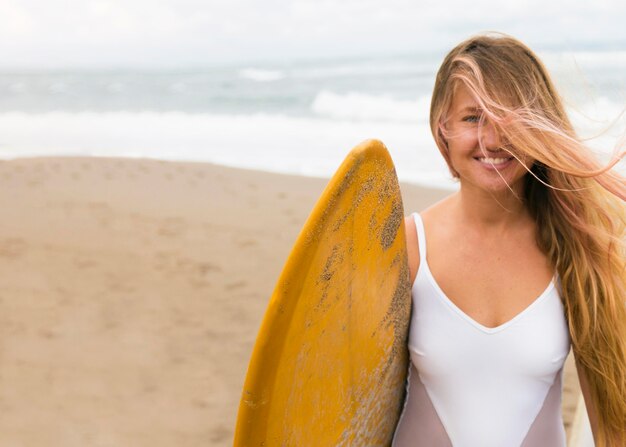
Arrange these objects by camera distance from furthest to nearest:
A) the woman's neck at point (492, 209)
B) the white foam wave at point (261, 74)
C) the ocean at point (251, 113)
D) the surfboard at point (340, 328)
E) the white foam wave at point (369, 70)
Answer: the white foam wave at point (261, 74) → the white foam wave at point (369, 70) → the ocean at point (251, 113) → the woman's neck at point (492, 209) → the surfboard at point (340, 328)

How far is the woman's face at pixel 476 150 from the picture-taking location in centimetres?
152

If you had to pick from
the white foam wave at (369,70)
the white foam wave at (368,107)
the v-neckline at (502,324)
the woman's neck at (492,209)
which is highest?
the woman's neck at (492,209)

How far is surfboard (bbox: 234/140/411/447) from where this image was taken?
1302 mm

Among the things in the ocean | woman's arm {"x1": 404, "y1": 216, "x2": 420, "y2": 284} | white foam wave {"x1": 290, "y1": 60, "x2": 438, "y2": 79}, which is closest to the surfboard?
woman's arm {"x1": 404, "y1": 216, "x2": 420, "y2": 284}

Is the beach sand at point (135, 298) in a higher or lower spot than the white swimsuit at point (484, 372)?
lower

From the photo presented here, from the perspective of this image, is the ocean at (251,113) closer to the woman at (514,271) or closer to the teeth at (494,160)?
the woman at (514,271)

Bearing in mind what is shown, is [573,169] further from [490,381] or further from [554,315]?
[490,381]

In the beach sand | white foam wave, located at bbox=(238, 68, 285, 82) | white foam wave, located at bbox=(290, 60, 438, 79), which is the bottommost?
white foam wave, located at bbox=(238, 68, 285, 82)

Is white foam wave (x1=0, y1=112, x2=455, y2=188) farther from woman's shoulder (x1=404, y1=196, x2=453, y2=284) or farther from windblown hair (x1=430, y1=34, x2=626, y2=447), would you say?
windblown hair (x1=430, y1=34, x2=626, y2=447)

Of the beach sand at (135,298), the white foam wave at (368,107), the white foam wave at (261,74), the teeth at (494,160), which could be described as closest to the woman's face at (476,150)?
the teeth at (494,160)

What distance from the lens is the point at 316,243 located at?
4.44 feet

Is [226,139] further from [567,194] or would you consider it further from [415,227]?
[567,194]

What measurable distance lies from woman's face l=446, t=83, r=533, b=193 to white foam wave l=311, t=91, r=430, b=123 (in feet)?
35.4

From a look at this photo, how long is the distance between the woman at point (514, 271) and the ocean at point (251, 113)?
140 inches
